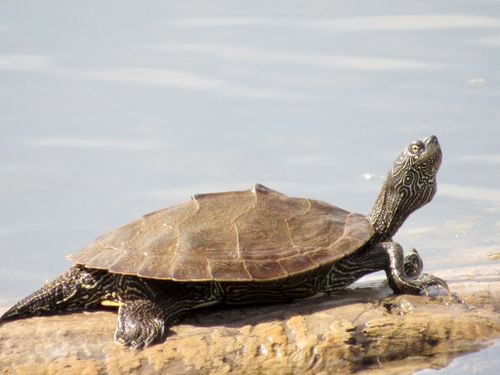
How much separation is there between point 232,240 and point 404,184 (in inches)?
50.9

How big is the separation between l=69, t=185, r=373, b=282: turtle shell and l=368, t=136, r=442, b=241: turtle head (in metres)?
0.19

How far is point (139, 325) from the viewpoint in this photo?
6.11 m

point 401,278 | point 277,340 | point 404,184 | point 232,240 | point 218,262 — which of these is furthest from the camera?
point 404,184

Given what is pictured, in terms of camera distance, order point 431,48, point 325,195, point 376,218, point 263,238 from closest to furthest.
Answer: point 263,238
point 376,218
point 325,195
point 431,48

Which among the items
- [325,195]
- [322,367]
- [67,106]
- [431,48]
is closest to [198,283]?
[322,367]

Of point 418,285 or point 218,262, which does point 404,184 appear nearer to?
point 418,285

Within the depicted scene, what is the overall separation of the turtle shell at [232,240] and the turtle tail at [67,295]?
0.12 m

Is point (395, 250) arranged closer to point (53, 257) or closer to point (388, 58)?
point (53, 257)

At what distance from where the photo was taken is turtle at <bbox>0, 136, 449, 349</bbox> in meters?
6.23

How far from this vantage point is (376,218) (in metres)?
6.98

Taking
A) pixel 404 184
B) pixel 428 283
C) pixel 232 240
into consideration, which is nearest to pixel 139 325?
pixel 232 240

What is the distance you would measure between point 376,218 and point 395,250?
1.29 ft

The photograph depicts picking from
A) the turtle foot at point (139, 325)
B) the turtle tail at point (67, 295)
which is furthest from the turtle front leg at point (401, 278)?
the turtle tail at point (67, 295)

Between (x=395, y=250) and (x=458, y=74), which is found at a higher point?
(x=458, y=74)
